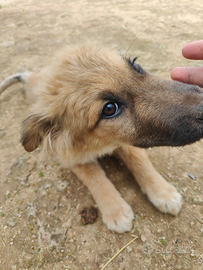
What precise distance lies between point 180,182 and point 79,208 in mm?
1460

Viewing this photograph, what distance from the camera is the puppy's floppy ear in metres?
2.35

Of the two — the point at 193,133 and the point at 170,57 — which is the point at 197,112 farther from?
the point at 170,57

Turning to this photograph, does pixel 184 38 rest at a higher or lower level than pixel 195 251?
higher

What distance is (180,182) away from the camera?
269 centimetres

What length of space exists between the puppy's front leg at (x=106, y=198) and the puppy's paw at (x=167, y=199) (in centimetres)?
34

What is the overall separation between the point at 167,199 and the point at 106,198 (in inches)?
29.9

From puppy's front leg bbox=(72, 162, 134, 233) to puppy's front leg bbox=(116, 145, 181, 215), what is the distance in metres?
0.35

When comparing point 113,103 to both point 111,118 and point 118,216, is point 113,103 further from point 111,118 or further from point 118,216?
point 118,216

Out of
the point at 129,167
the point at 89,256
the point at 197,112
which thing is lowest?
the point at 89,256

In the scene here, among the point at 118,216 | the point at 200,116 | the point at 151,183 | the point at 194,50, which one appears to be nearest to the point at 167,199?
the point at 151,183

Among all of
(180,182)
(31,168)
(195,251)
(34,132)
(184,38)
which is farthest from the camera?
(184,38)

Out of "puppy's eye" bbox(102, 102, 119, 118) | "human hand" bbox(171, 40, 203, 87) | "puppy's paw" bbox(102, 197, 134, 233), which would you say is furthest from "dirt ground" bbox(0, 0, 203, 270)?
"puppy's eye" bbox(102, 102, 119, 118)

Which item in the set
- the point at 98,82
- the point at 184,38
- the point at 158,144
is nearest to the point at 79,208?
the point at 158,144

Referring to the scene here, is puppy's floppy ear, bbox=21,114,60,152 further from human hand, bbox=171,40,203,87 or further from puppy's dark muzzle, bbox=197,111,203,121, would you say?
human hand, bbox=171,40,203,87
